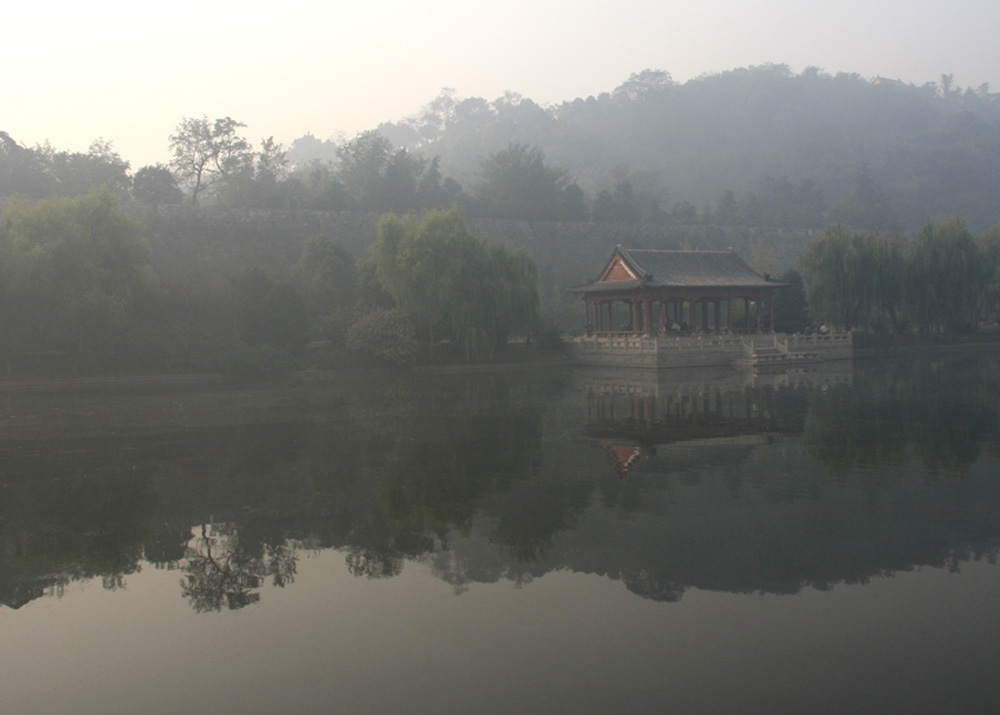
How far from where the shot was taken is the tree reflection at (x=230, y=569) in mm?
5848

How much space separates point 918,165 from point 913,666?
104049 millimetres

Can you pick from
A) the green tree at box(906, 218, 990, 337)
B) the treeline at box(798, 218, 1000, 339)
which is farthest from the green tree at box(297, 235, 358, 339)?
the green tree at box(906, 218, 990, 337)

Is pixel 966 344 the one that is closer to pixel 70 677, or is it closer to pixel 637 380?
pixel 637 380

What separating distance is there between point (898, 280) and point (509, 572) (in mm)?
34581

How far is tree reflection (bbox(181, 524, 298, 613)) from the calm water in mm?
28

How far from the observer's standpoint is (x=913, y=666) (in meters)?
4.46

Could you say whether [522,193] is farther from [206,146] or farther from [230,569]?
[230,569]

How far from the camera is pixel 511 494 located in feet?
28.2

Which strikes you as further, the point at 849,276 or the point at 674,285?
the point at 849,276

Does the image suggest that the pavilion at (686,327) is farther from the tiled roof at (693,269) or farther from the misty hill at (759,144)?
the misty hill at (759,144)

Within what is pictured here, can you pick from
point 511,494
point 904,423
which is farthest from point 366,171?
point 511,494

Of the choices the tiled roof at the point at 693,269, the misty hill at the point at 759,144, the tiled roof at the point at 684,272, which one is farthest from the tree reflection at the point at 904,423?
the misty hill at the point at 759,144

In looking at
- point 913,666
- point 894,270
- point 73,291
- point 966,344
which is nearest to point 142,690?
point 913,666

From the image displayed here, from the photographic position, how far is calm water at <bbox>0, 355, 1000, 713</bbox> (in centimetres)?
445
